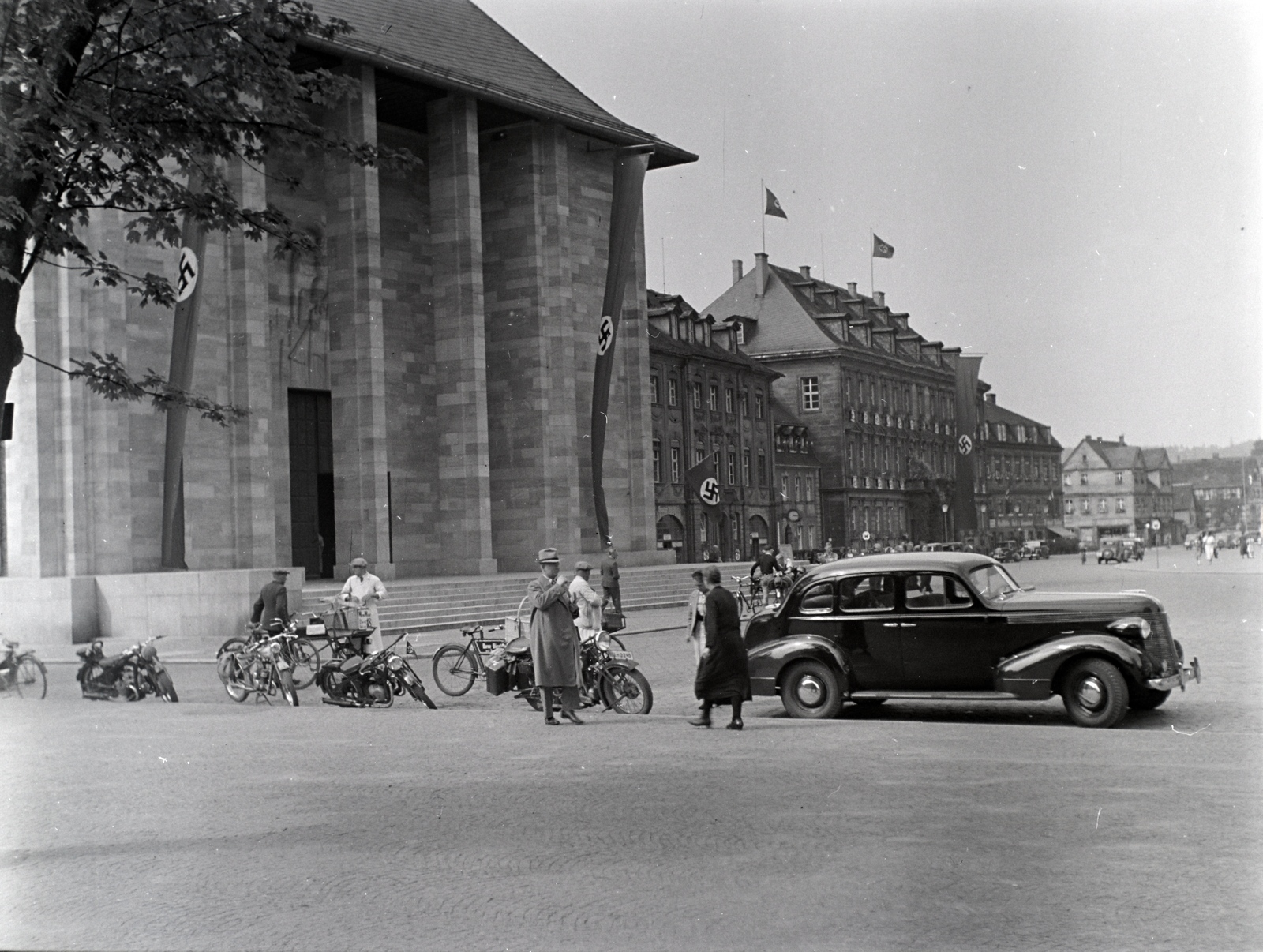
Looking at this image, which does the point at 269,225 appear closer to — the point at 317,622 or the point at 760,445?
the point at 317,622

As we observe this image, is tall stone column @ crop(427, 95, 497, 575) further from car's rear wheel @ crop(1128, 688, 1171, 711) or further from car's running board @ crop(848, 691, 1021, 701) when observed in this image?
car's rear wheel @ crop(1128, 688, 1171, 711)

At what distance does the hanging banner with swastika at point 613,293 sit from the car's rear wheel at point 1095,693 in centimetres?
2917

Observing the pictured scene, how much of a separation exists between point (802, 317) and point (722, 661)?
230 feet

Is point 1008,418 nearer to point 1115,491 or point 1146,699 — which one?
point 1115,491

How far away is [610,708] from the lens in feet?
51.4

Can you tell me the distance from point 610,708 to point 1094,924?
967 cm

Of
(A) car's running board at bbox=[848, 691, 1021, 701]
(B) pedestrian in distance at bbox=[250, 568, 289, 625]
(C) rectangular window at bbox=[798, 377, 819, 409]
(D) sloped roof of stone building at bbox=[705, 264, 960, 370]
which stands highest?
(D) sloped roof of stone building at bbox=[705, 264, 960, 370]

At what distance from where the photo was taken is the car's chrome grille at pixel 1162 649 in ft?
43.7

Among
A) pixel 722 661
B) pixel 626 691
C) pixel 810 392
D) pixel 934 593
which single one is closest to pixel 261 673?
pixel 626 691

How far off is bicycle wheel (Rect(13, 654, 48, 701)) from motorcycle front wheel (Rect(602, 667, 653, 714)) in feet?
24.5

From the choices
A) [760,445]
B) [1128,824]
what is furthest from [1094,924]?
[760,445]

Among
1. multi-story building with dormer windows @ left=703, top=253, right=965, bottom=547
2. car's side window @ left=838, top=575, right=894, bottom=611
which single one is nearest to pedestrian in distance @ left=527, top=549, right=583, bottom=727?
car's side window @ left=838, top=575, right=894, bottom=611

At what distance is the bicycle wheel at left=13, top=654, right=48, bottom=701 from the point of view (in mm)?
17422

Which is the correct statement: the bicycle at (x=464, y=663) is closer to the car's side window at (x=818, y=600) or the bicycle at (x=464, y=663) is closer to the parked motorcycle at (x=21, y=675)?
the car's side window at (x=818, y=600)
